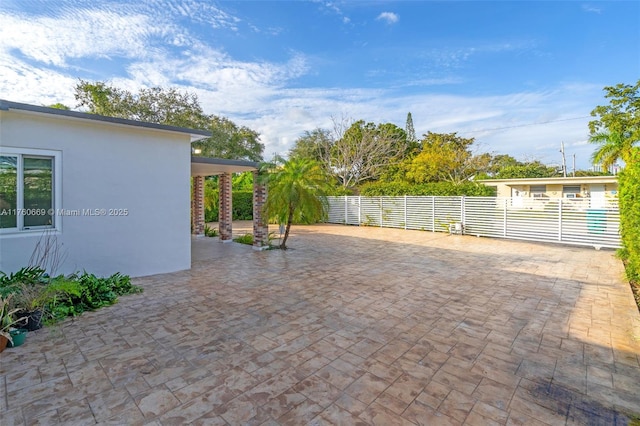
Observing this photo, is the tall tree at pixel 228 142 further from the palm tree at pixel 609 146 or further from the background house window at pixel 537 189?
the palm tree at pixel 609 146

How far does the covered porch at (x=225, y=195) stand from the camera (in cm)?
891

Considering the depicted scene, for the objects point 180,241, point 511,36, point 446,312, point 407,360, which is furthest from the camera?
point 511,36

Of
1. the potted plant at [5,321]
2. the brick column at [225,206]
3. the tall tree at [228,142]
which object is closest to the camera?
the potted plant at [5,321]

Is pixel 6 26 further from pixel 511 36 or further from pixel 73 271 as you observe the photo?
pixel 511 36

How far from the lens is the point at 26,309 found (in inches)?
155

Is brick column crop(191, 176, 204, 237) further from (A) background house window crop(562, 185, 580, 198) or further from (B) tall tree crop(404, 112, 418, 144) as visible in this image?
(A) background house window crop(562, 185, 580, 198)

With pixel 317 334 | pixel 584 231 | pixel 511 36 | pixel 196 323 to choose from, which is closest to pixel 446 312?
pixel 317 334

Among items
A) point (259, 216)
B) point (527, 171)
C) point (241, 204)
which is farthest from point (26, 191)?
point (527, 171)

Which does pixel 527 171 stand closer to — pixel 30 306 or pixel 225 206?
pixel 225 206

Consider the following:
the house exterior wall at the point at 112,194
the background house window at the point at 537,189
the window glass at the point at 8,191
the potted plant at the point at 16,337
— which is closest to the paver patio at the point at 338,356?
the potted plant at the point at 16,337

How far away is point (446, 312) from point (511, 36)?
13436mm

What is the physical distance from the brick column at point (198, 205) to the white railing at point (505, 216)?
378 inches

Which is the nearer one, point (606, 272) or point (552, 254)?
point (606, 272)

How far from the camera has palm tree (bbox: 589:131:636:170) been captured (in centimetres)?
1509
